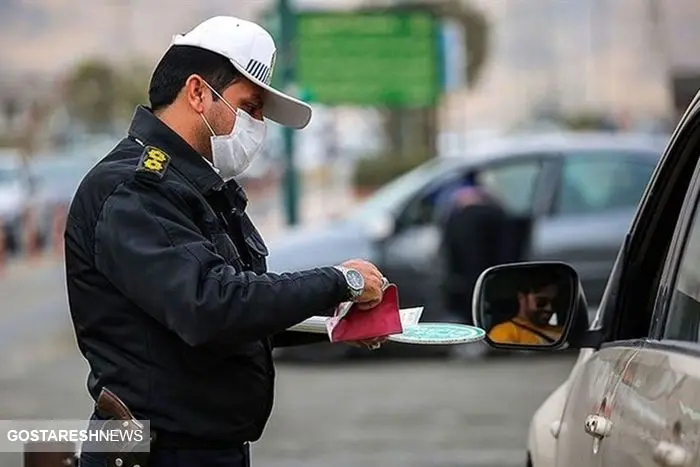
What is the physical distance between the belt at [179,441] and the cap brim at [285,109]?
2.51 feet

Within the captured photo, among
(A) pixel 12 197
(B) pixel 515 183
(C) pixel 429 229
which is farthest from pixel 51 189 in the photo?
(B) pixel 515 183

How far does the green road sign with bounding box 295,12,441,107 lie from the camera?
1587 centimetres

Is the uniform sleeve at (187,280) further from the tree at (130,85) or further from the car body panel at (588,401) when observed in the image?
the tree at (130,85)

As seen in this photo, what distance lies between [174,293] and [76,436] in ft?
2.68

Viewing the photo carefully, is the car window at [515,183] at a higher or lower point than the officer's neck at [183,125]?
lower

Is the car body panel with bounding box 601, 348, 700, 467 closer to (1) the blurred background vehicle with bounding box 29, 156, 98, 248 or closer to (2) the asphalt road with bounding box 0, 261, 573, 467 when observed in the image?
(2) the asphalt road with bounding box 0, 261, 573, 467

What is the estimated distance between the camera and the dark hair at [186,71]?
3072mm

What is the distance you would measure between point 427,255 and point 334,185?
70.0 feet

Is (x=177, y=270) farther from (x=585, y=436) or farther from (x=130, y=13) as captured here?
(x=130, y=13)

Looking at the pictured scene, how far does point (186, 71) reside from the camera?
308 centimetres

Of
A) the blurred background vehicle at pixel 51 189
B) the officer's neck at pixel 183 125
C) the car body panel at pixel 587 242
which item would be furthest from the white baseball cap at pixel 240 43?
the blurred background vehicle at pixel 51 189

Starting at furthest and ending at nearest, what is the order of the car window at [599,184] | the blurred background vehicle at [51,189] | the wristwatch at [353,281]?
the blurred background vehicle at [51,189] → the car window at [599,184] → the wristwatch at [353,281]

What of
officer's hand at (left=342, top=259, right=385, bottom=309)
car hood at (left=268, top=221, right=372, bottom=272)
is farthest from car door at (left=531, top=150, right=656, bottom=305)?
officer's hand at (left=342, top=259, right=385, bottom=309)

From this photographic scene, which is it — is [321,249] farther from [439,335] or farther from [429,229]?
[439,335]
